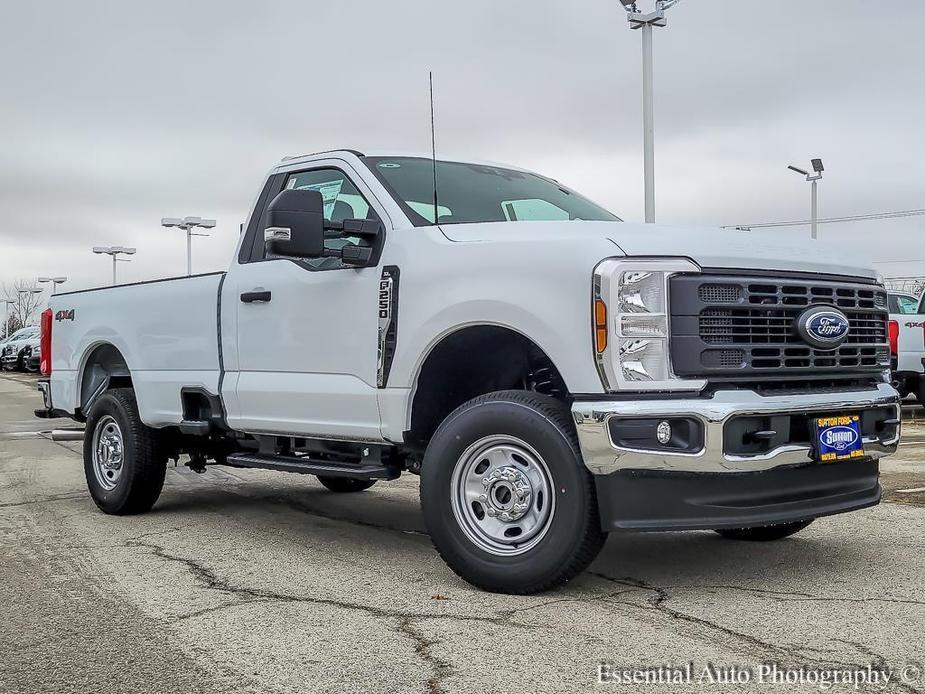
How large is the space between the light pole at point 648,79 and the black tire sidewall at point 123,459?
1138 cm

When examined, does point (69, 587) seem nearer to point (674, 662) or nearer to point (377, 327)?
point (377, 327)

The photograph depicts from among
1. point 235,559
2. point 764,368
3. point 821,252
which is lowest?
point 235,559

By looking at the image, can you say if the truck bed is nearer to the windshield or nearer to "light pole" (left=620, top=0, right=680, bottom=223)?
the windshield

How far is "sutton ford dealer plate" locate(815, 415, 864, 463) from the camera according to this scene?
470 cm

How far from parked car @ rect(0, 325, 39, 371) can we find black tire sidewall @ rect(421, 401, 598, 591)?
39046 millimetres

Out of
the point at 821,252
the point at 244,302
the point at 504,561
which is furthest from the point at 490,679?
the point at 244,302

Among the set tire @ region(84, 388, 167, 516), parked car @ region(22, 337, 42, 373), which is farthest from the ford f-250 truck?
parked car @ region(22, 337, 42, 373)

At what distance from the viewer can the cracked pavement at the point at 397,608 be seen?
3719mm

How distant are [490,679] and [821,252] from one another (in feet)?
8.89

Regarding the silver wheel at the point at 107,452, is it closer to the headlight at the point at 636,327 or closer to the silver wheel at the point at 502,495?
the silver wheel at the point at 502,495

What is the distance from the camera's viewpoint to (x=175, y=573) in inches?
213

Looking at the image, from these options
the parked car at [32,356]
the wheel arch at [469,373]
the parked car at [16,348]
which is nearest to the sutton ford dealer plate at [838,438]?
the wheel arch at [469,373]

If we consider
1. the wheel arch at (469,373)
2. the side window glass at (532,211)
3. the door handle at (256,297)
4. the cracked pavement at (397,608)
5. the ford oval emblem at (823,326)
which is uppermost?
the side window glass at (532,211)

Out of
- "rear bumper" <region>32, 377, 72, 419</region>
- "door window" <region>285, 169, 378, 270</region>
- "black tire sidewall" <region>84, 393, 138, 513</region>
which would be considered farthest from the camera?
"rear bumper" <region>32, 377, 72, 419</region>
